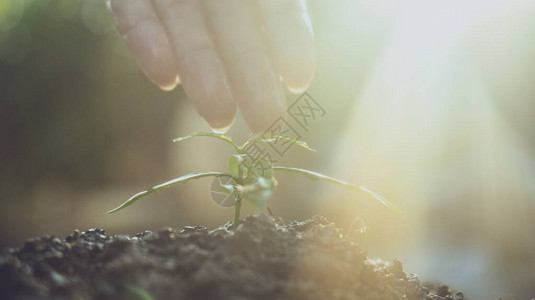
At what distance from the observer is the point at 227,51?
102 cm

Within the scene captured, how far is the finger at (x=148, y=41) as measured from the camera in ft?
3.29

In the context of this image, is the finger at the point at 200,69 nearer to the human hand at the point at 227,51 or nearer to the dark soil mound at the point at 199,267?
the human hand at the point at 227,51

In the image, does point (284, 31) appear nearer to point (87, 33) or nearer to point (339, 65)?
point (339, 65)

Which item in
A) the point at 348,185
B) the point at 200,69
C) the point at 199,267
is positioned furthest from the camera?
the point at 200,69

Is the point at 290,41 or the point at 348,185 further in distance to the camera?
the point at 290,41

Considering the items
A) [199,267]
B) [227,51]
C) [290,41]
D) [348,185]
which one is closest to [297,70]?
[290,41]

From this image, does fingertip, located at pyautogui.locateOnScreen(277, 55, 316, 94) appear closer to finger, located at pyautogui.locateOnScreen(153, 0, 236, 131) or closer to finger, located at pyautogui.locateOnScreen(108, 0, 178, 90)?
finger, located at pyautogui.locateOnScreen(153, 0, 236, 131)

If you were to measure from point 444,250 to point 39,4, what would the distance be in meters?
4.71

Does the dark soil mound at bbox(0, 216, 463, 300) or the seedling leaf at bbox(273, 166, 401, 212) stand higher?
the seedling leaf at bbox(273, 166, 401, 212)

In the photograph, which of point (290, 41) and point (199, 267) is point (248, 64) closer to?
point (290, 41)

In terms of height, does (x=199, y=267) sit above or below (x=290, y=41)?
below

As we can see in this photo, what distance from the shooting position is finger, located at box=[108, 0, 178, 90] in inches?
39.4

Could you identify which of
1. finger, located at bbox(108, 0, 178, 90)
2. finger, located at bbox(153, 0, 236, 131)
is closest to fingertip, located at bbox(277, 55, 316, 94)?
finger, located at bbox(153, 0, 236, 131)

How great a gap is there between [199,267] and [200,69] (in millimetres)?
462
